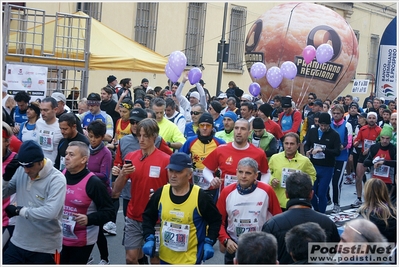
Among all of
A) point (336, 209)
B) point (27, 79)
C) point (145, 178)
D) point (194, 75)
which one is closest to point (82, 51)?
point (27, 79)

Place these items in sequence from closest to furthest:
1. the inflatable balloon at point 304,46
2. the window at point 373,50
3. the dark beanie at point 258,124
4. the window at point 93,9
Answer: the dark beanie at point 258,124 → the inflatable balloon at point 304,46 → the window at point 93,9 → the window at point 373,50

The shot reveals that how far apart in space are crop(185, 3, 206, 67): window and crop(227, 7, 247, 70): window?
2.17 metres

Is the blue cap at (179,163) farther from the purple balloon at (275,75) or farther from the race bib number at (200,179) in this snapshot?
the purple balloon at (275,75)

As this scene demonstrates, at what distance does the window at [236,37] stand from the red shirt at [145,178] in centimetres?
2305

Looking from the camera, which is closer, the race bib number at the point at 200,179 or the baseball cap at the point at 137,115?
the baseball cap at the point at 137,115

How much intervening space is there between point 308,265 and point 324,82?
18.6 meters

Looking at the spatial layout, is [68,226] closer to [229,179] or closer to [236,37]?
[229,179]

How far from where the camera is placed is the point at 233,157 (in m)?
7.20

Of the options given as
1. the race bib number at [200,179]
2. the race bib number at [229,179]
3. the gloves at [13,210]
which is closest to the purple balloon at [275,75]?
the race bib number at [200,179]

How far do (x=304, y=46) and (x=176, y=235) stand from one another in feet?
55.8

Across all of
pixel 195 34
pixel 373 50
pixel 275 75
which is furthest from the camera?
pixel 373 50

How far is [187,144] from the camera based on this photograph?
26.5 feet

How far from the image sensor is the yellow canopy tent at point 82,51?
13703mm

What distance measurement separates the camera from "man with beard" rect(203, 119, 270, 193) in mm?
7168
